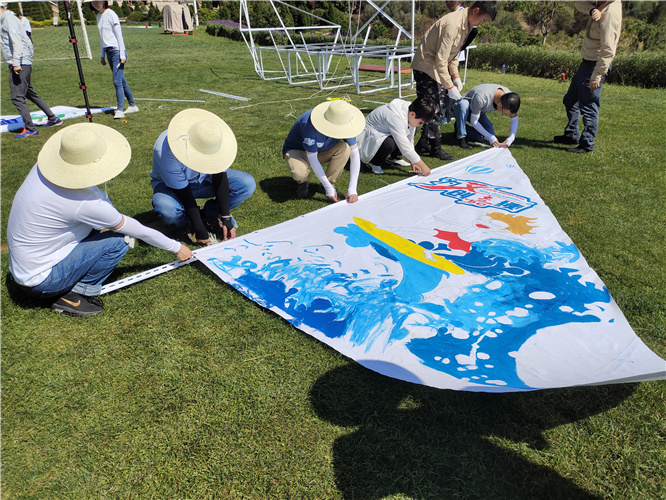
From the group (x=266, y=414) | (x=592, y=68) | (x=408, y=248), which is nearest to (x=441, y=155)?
(x=592, y=68)

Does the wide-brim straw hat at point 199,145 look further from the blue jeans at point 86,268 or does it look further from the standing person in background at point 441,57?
the standing person in background at point 441,57

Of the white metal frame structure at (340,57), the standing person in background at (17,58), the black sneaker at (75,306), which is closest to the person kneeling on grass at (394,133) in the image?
the black sneaker at (75,306)

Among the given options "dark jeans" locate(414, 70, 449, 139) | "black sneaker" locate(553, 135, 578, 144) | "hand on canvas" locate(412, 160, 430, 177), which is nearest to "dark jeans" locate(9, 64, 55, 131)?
"dark jeans" locate(414, 70, 449, 139)

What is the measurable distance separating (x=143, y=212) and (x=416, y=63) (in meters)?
3.63

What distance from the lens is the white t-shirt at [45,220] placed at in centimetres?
253

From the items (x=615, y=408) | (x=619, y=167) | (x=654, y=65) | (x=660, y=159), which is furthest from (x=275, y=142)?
(x=654, y=65)

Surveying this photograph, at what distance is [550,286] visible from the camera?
2781mm

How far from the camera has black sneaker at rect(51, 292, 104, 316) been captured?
9.25 ft

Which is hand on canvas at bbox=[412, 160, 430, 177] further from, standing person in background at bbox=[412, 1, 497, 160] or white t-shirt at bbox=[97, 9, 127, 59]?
white t-shirt at bbox=[97, 9, 127, 59]

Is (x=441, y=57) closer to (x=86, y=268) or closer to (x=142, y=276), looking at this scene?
(x=142, y=276)

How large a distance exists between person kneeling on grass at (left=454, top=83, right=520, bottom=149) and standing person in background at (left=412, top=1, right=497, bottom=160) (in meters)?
0.33

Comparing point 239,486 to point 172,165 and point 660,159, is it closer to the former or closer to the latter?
point 172,165

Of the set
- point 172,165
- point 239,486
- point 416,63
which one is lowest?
point 239,486

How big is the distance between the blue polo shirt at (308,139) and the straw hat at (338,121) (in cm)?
14
